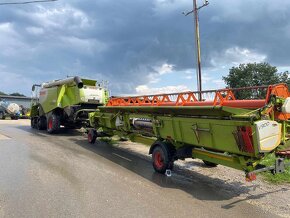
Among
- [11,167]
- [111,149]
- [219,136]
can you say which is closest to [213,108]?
[219,136]

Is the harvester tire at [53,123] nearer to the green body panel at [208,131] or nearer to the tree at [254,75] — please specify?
the green body panel at [208,131]

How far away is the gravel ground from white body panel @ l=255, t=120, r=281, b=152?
3.28 ft

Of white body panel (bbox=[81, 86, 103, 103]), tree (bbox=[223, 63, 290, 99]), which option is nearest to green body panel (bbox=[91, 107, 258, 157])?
white body panel (bbox=[81, 86, 103, 103])

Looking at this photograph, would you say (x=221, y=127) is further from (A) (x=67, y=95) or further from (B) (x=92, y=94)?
(A) (x=67, y=95)

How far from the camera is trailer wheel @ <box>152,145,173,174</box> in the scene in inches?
311

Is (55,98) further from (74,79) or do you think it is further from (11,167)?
(11,167)

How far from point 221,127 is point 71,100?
10.2m

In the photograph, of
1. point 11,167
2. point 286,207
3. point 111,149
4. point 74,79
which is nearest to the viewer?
point 286,207

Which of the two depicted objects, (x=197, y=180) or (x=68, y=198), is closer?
(x=68, y=198)

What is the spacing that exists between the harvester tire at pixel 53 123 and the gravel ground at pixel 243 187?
8139 millimetres

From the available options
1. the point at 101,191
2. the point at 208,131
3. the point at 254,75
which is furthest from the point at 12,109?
the point at 208,131

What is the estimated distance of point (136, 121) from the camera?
976 cm

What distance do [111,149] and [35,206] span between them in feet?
20.4

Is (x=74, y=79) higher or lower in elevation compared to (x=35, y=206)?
higher
